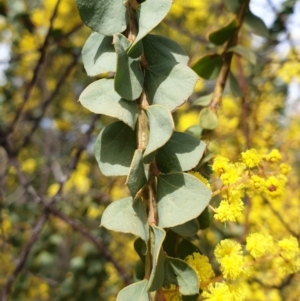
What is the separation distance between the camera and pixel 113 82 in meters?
0.47

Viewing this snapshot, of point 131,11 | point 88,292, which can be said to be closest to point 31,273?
point 88,292

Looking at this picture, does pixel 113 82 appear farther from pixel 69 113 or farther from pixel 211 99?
pixel 69 113

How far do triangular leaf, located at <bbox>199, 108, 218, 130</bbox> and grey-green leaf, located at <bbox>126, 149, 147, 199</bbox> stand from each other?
201 millimetres

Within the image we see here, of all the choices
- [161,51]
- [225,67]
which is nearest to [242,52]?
[225,67]

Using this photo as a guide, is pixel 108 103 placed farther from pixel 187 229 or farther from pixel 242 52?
pixel 242 52

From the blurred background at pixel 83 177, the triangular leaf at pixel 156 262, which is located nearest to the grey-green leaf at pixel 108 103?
the triangular leaf at pixel 156 262

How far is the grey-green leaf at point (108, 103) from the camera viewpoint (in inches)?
17.6

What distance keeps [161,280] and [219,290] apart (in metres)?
0.07

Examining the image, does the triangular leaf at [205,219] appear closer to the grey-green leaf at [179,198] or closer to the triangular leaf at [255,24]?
the grey-green leaf at [179,198]

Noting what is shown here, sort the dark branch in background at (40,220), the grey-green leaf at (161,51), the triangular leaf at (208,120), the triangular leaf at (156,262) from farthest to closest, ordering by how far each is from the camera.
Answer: the dark branch in background at (40,220)
the triangular leaf at (208,120)
the grey-green leaf at (161,51)
the triangular leaf at (156,262)

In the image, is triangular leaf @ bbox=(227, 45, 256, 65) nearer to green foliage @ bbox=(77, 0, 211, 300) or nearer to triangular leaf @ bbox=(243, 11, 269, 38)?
triangular leaf @ bbox=(243, 11, 269, 38)

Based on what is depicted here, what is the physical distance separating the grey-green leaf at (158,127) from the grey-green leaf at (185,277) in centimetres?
12

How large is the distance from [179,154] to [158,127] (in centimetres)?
6

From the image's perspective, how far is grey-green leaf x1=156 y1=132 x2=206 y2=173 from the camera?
0.47 metres
